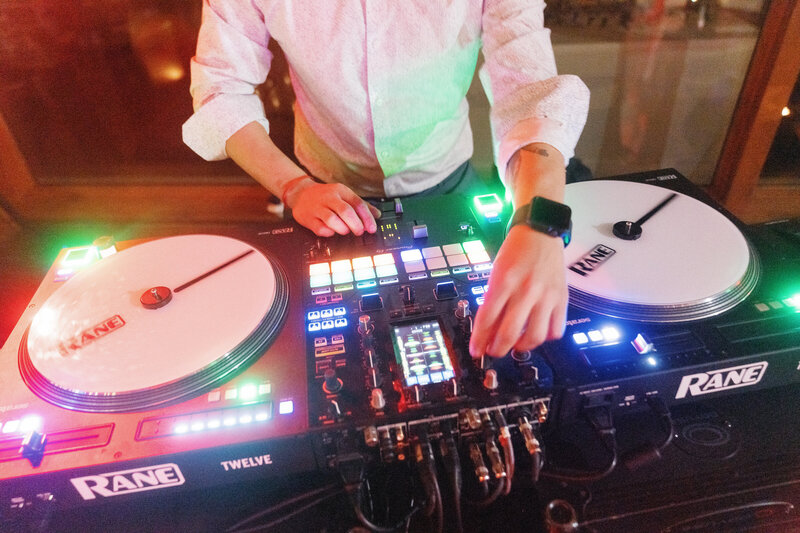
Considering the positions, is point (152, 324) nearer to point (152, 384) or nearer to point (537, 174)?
point (152, 384)

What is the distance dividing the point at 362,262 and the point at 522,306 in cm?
34

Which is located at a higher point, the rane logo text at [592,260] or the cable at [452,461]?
the rane logo text at [592,260]

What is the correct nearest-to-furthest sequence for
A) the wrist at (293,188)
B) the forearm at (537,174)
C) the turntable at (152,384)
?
the turntable at (152,384)
the forearm at (537,174)
the wrist at (293,188)

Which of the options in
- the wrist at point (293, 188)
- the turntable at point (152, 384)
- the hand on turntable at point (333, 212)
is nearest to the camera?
the turntable at point (152, 384)

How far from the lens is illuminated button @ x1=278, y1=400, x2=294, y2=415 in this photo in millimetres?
664

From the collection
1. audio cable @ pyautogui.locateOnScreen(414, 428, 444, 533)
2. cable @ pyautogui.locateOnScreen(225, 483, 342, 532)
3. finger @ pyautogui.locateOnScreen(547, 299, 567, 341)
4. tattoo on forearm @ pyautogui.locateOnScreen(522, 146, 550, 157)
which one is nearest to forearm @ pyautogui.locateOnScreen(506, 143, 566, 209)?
tattoo on forearm @ pyautogui.locateOnScreen(522, 146, 550, 157)

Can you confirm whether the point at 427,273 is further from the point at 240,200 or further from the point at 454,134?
the point at 240,200

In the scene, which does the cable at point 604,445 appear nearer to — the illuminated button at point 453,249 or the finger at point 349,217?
the illuminated button at point 453,249

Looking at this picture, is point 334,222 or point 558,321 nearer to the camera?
point 558,321

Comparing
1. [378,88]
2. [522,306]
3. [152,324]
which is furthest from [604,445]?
[378,88]

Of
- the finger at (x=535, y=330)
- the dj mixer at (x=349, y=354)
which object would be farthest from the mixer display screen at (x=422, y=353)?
the finger at (x=535, y=330)

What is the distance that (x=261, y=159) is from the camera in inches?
44.3

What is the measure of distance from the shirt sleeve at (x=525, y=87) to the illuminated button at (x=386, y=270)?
0.31 metres

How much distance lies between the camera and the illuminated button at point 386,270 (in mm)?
869
